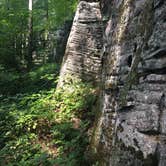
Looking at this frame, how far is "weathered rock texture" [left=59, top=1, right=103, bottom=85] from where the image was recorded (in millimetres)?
10367

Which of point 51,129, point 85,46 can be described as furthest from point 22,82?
point 51,129

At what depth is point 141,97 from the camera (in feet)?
14.0

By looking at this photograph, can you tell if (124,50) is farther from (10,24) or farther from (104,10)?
(10,24)

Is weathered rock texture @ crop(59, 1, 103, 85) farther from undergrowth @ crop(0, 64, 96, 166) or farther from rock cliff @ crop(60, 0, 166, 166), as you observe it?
rock cliff @ crop(60, 0, 166, 166)

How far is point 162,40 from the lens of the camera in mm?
4094

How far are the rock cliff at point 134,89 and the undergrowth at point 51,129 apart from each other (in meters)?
A: 0.85

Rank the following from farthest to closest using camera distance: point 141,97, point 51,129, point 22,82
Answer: point 22,82
point 51,129
point 141,97

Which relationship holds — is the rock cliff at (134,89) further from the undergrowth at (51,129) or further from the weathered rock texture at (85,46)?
the weathered rock texture at (85,46)

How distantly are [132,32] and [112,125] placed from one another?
1.68 m

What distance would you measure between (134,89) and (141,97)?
0.93 ft

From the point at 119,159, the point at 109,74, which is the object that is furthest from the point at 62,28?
the point at 119,159

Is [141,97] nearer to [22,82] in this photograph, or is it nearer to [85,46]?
[85,46]

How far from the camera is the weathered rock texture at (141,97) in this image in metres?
3.86

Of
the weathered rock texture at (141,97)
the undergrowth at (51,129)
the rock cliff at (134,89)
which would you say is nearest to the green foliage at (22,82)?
the undergrowth at (51,129)
